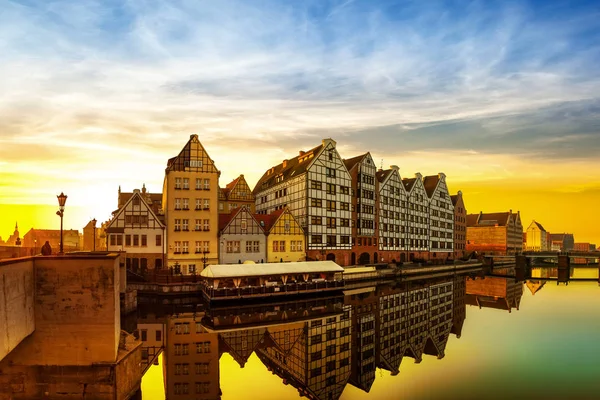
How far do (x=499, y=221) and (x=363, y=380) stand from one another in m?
141

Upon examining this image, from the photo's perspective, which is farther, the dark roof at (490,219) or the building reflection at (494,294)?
the dark roof at (490,219)

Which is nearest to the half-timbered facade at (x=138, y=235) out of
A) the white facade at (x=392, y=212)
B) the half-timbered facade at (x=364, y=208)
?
the half-timbered facade at (x=364, y=208)

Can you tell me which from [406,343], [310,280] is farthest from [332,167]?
[406,343]

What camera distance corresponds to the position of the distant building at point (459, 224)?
358 feet

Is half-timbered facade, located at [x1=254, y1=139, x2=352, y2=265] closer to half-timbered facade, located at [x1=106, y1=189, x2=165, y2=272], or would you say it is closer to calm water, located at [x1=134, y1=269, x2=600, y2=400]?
calm water, located at [x1=134, y1=269, x2=600, y2=400]

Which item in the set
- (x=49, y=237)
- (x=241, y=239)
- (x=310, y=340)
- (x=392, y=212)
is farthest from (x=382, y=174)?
(x=49, y=237)

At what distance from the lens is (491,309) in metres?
46.3

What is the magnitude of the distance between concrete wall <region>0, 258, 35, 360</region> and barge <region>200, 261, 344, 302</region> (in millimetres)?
22850

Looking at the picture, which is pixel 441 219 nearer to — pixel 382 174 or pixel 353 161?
pixel 382 174

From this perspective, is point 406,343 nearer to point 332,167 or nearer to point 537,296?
point 537,296

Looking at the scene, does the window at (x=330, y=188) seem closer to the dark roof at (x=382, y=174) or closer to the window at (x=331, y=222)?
the window at (x=331, y=222)

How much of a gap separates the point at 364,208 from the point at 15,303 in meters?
61.1

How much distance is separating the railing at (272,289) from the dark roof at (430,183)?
54.7m

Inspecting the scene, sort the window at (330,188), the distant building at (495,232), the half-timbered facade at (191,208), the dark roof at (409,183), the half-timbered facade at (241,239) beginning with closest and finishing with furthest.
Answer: the half-timbered facade at (191,208) → the half-timbered facade at (241,239) → the window at (330,188) → the dark roof at (409,183) → the distant building at (495,232)
